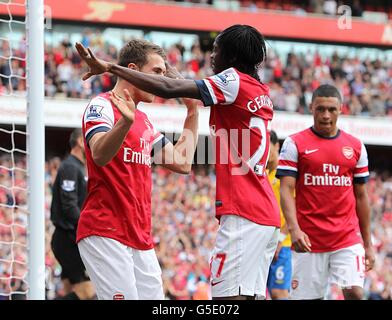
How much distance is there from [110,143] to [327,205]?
3.10 meters

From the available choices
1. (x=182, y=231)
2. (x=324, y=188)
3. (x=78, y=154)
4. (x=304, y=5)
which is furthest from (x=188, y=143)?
(x=304, y=5)

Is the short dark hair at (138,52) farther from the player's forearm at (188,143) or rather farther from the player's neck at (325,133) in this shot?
the player's neck at (325,133)

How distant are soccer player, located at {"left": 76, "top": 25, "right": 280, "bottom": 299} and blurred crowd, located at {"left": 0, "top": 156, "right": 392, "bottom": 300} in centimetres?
900

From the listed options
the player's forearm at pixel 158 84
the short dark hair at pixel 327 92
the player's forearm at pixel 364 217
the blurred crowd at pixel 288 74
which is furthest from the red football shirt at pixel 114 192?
the blurred crowd at pixel 288 74

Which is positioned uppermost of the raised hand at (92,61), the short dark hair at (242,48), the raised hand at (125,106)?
the short dark hair at (242,48)

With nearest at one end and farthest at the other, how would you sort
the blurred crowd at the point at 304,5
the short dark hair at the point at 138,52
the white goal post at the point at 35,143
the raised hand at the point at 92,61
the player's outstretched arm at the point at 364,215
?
1. the raised hand at the point at 92,61
2. the short dark hair at the point at 138,52
3. the white goal post at the point at 35,143
4. the player's outstretched arm at the point at 364,215
5. the blurred crowd at the point at 304,5

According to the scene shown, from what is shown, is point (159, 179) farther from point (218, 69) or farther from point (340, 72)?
point (218, 69)

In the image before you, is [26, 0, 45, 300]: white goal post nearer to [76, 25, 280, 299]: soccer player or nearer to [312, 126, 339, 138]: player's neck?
[76, 25, 280, 299]: soccer player

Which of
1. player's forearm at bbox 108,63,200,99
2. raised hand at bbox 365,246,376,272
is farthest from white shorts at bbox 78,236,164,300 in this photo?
raised hand at bbox 365,246,376,272

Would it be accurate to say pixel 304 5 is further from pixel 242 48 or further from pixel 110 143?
pixel 110 143

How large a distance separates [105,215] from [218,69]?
3.71ft

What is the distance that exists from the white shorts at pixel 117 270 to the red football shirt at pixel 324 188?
242cm

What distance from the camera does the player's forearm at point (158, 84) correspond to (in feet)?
16.1

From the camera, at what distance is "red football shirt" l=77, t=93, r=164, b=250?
5352 mm
